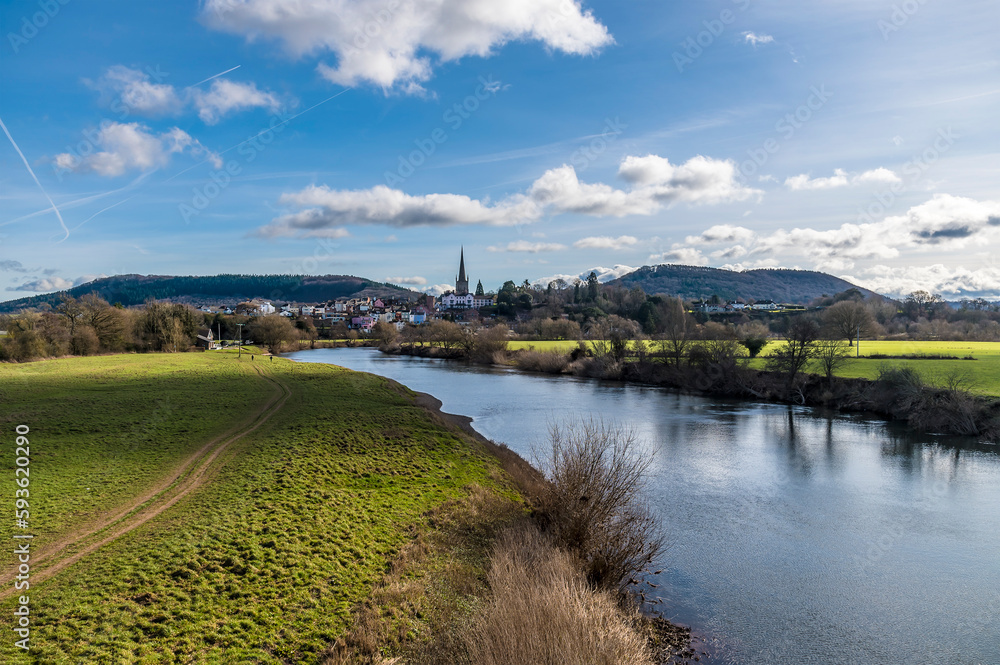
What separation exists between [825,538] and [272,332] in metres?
87.3

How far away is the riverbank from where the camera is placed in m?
26.2

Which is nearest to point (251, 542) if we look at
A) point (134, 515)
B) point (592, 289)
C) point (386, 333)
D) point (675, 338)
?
point (134, 515)

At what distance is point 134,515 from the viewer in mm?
10438

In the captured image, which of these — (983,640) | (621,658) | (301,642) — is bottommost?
(983,640)

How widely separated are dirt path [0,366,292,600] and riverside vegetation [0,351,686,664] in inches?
1.9

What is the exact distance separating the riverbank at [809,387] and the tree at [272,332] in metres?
44.3

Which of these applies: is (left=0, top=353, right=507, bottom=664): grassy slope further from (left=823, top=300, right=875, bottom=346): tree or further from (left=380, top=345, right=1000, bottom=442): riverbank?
(left=823, top=300, right=875, bottom=346): tree

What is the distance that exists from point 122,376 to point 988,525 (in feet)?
135

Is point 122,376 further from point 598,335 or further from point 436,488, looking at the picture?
point 598,335

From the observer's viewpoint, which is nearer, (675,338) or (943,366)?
(943,366)

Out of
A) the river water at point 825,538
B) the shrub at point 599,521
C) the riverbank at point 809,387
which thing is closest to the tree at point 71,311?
the riverbank at point 809,387

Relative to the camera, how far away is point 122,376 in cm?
3150

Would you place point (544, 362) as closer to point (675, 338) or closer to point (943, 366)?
point (675, 338)

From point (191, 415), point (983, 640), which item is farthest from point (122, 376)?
point (983, 640)
